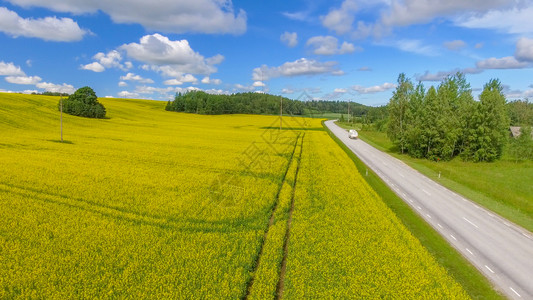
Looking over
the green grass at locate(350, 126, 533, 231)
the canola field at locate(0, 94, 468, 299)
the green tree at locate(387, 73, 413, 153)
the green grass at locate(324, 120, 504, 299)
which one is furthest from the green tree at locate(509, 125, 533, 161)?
the green grass at locate(324, 120, 504, 299)

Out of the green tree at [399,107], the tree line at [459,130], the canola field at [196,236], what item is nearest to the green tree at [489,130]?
the tree line at [459,130]

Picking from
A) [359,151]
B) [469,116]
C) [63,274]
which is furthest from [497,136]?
[63,274]

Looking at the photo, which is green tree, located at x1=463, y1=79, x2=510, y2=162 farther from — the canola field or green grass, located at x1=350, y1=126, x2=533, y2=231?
the canola field

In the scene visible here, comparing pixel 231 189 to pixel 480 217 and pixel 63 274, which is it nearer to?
pixel 63 274

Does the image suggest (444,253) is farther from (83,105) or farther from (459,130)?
(83,105)

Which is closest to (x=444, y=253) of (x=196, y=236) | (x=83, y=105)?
(x=196, y=236)

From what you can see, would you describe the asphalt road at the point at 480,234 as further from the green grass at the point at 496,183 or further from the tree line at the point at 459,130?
the tree line at the point at 459,130
